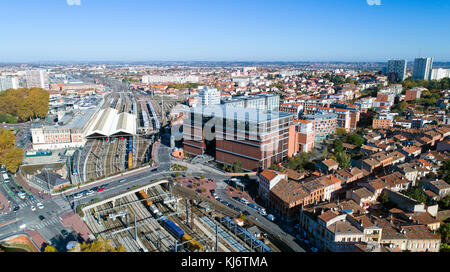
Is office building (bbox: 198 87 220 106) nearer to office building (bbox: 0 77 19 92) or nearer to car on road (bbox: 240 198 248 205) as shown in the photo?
car on road (bbox: 240 198 248 205)

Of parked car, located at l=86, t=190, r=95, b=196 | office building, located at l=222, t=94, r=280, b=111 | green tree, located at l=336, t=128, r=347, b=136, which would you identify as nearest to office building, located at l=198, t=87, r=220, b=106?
office building, located at l=222, t=94, r=280, b=111

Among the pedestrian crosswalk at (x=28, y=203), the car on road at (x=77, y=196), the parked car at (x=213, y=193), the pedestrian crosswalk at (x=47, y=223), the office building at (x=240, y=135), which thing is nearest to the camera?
the pedestrian crosswalk at (x=47, y=223)

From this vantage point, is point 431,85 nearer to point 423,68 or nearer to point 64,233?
point 423,68

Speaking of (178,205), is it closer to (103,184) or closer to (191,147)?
(103,184)

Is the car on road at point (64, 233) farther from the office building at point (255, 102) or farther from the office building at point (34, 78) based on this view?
the office building at point (34, 78)

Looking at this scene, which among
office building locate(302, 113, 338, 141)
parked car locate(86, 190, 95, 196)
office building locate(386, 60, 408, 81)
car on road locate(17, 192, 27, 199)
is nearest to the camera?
parked car locate(86, 190, 95, 196)

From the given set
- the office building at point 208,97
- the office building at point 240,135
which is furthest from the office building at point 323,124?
the office building at point 208,97

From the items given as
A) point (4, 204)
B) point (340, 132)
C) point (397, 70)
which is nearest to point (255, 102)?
point (340, 132)
